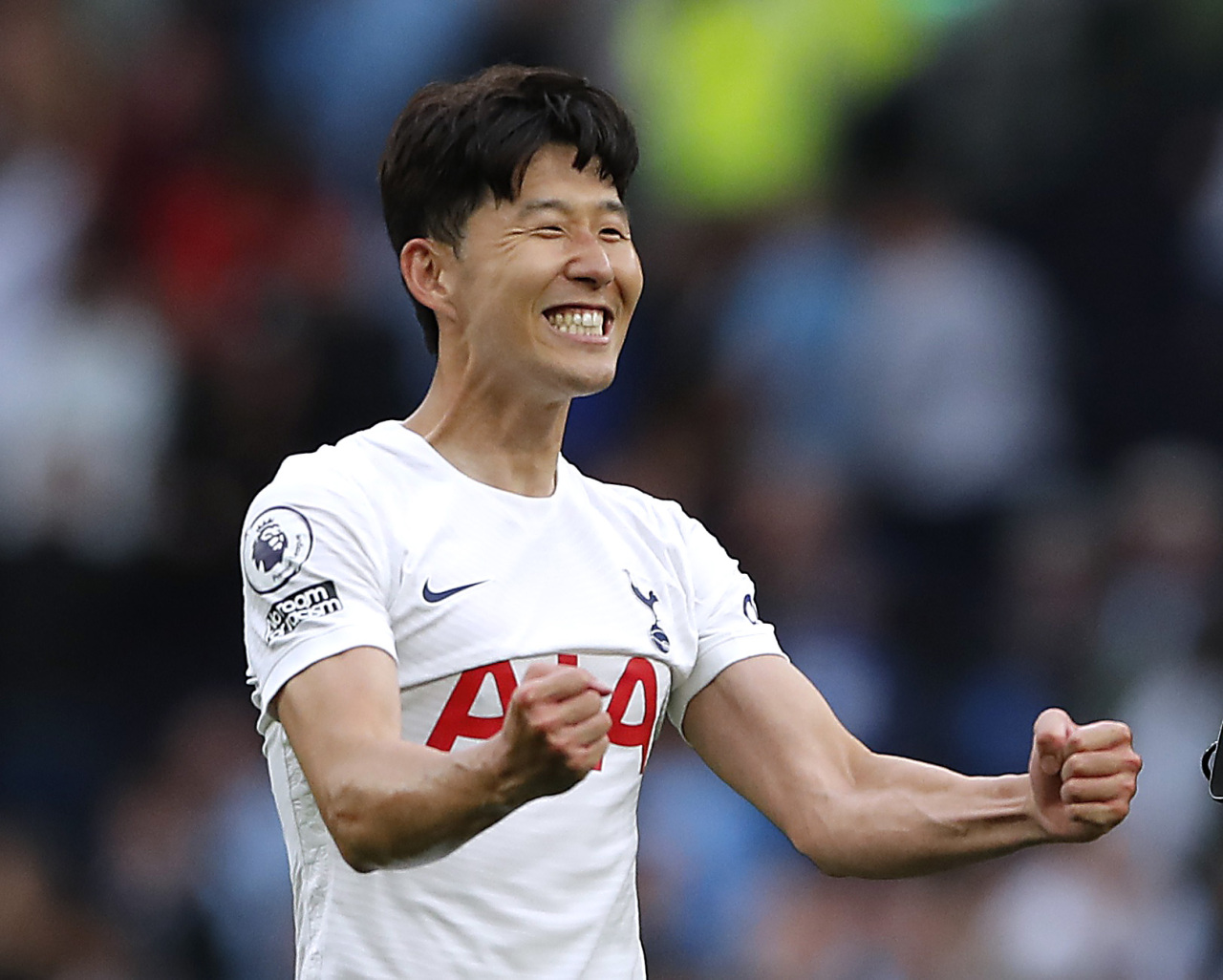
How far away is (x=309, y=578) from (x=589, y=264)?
761 mm

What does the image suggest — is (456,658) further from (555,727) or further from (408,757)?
(555,727)

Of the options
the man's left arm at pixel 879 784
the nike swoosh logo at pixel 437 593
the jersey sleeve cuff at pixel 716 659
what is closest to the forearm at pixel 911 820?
the man's left arm at pixel 879 784

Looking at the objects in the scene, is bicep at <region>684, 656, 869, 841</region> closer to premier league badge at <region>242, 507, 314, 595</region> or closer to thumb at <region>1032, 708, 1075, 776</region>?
thumb at <region>1032, 708, 1075, 776</region>

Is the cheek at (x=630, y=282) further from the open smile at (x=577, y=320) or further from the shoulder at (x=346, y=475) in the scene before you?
the shoulder at (x=346, y=475)

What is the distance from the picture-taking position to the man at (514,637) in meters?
3.39

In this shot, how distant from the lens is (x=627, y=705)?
12.3 ft

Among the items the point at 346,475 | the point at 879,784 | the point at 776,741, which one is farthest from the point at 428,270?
the point at 879,784

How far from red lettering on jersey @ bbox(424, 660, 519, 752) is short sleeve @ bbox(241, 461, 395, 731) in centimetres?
16

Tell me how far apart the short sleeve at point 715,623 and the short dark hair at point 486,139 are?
2.20 feet

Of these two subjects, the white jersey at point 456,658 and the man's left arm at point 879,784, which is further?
the white jersey at point 456,658

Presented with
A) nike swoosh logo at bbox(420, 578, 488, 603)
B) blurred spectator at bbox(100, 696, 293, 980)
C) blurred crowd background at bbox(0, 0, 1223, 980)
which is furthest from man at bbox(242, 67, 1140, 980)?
blurred spectator at bbox(100, 696, 293, 980)

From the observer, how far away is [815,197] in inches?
359

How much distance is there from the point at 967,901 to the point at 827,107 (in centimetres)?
334

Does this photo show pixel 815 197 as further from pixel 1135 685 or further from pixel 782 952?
pixel 782 952
